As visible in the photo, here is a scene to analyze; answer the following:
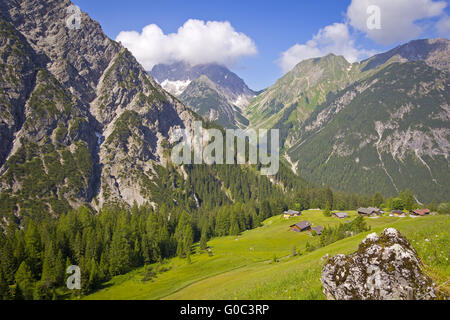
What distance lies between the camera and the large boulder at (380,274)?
1394cm

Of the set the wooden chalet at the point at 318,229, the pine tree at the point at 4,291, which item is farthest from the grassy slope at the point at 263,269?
the pine tree at the point at 4,291

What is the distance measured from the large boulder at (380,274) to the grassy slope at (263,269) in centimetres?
203

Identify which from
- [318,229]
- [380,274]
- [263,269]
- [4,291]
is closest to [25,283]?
[4,291]

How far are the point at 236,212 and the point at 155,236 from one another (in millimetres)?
51818

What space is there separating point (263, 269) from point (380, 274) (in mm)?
39729

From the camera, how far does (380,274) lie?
574 inches

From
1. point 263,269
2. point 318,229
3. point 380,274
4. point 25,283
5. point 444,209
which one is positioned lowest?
point 25,283

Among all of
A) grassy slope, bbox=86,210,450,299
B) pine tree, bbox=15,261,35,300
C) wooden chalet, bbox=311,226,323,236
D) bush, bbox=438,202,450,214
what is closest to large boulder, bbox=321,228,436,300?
grassy slope, bbox=86,210,450,299

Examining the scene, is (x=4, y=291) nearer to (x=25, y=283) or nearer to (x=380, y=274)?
(x=25, y=283)

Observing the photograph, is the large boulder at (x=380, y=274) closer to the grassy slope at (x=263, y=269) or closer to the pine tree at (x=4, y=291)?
the grassy slope at (x=263, y=269)

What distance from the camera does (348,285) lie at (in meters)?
15.2

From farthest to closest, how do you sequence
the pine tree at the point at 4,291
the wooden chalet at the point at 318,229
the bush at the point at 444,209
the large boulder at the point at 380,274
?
the bush at the point at 444,209
the wooden chalet at the point at 318,229
the pine tree at the point at 4,291
the large boulder at the point at 380,274

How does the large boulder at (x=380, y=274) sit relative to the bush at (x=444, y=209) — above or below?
above

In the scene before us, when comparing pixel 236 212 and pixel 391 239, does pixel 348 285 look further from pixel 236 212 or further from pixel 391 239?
pixel 236 212
